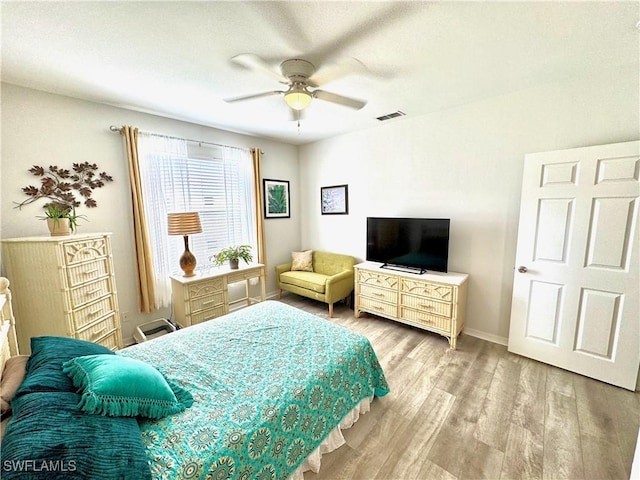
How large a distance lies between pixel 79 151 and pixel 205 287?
1839mm

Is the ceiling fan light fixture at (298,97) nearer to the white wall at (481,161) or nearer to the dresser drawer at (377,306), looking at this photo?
the white wall at (481,161)

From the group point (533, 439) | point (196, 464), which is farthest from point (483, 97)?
point (196, 464)

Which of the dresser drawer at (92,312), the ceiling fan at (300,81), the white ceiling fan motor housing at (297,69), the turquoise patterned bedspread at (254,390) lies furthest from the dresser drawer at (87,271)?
the white ceiling fan motor housing at (297,69)

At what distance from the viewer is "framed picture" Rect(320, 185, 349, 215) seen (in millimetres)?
4012

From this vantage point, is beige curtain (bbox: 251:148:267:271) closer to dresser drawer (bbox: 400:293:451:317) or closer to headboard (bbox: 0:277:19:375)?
dresser drawer (bbox: 400:293:451:317)

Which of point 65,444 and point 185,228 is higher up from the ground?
point 185,228

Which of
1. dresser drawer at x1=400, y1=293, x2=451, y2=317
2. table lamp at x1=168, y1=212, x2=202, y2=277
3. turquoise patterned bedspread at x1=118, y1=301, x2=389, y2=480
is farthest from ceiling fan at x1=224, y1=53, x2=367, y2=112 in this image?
dresser drawer at x1=400, y1=293, x2=451, y2=317

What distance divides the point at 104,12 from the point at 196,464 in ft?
7.45

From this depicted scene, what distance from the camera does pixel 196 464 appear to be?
3.22 ft

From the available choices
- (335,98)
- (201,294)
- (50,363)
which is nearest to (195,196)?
(201,294)

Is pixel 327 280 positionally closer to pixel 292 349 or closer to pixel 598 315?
pixel 292 349

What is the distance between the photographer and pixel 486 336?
2869 mm

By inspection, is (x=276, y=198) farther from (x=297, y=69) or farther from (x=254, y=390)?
(x=254, y=390)

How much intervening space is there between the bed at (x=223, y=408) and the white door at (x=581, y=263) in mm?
1747
